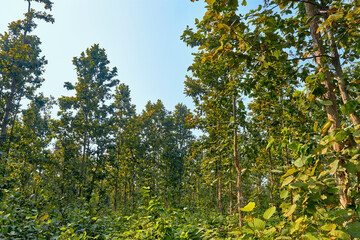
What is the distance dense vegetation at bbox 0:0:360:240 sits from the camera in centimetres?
174

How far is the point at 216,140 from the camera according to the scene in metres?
8.85

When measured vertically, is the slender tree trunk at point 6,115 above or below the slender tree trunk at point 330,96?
above

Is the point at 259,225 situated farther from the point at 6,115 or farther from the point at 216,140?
the point at 6,115

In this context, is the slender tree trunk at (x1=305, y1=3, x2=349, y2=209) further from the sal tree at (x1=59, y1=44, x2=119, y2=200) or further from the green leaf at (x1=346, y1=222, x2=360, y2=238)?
the sal tree at (x1=59, y1=44, x2=119, y2=200)

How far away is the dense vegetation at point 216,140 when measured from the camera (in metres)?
1.74

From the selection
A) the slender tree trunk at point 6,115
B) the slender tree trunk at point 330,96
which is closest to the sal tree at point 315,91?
the slender tree trunk at point 330,96

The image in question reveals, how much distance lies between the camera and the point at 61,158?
14.3 m

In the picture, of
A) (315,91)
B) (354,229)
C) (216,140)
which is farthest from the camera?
(216,140)

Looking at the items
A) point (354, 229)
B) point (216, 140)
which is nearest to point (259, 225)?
point (354, 229)

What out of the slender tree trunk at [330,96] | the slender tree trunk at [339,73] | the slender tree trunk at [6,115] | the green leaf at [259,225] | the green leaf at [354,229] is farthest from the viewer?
the slender tree trunk at [6,115]

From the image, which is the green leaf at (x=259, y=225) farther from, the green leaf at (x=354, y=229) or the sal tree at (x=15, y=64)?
the sal tree at (x=15, y=64)

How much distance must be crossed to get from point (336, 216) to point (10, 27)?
17.4 m

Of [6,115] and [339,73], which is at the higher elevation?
[6,115]

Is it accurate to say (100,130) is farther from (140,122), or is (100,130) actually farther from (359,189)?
(359,189)
